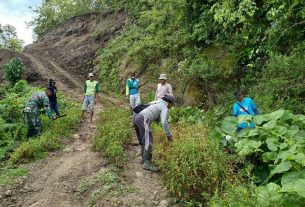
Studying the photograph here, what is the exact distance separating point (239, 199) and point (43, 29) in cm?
4657

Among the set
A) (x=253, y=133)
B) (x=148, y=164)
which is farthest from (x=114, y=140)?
(x=253, y=133)

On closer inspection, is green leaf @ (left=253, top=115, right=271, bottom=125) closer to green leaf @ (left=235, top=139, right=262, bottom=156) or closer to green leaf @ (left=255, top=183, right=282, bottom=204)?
green leaf @ (left=235, top=139, right=262, bottom=156)

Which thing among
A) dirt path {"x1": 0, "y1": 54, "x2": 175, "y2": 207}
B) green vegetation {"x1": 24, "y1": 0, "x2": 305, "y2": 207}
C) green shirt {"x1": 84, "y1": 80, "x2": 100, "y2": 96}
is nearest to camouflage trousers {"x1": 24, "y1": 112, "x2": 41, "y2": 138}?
dirt path {"x1": 0, "y1": 54, "x2": 175, "y2": 207}

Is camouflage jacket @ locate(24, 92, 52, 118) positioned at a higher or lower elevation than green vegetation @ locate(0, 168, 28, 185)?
higher

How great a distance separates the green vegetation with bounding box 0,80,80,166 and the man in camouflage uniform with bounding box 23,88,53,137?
0.26m

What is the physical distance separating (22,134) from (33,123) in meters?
0.63

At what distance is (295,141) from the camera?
6.16 meters

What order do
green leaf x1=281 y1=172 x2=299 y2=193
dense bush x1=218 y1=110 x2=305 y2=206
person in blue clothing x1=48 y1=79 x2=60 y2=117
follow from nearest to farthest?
green leaf x1=281 y1=172 x2=299 y2=193 < dense bush x1=218 y1=110 x2=305 y2=206 < person in blue clothing x1=48 y1=79 x2=60 y2=117

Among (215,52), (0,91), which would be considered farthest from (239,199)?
(0,91)

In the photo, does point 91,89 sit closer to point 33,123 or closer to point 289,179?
point 33,123

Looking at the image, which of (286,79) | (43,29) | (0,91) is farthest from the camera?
(43,29)

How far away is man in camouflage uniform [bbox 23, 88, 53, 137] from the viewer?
9.91 m

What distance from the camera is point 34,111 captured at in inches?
393

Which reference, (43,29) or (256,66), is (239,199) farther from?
(43,29)
